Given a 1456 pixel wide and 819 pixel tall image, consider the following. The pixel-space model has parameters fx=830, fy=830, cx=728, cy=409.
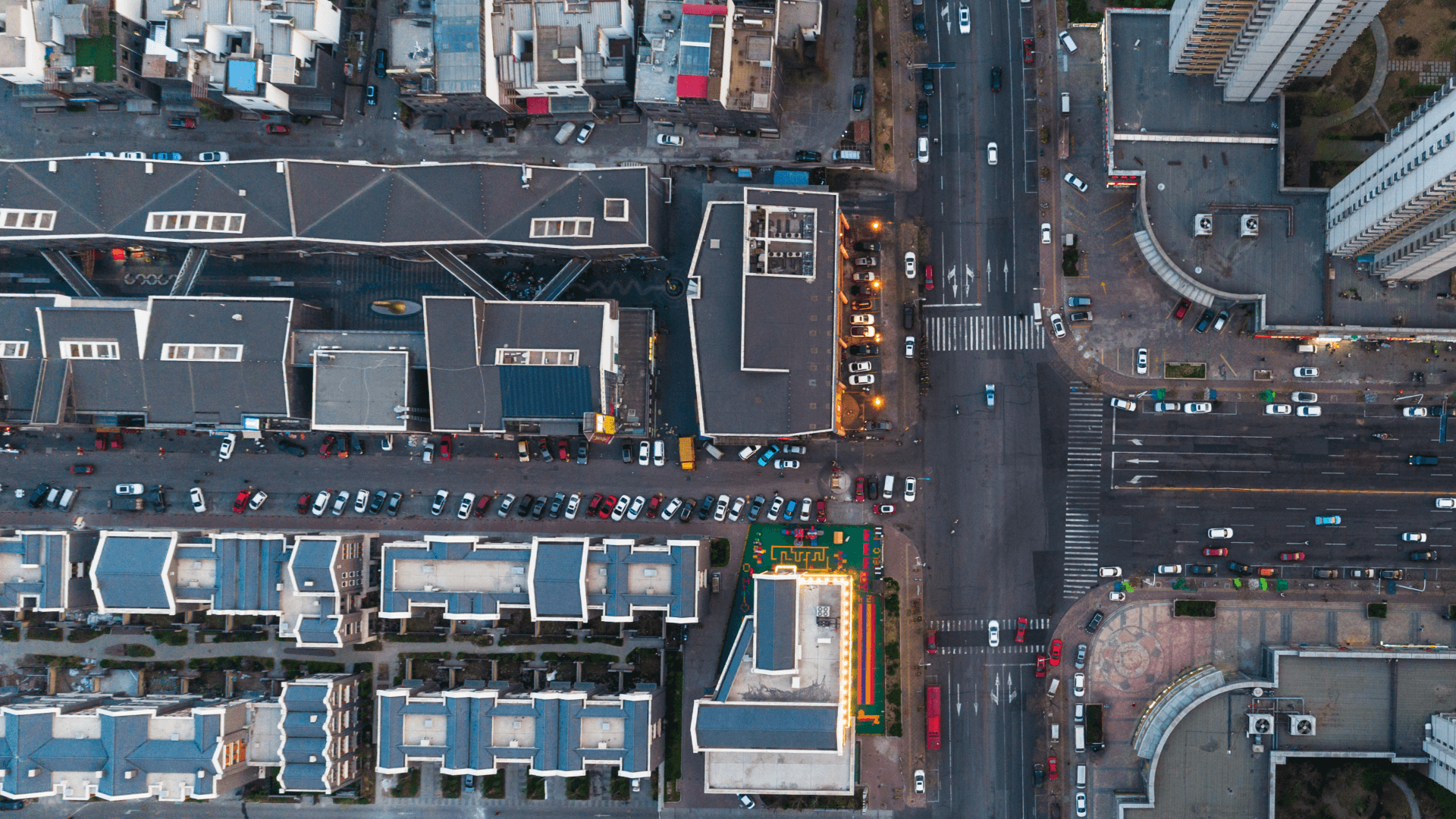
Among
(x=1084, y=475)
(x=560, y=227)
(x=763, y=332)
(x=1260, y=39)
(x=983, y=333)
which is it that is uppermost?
(x=1260, y=39)

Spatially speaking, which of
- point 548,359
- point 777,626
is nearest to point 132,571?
point 548,359

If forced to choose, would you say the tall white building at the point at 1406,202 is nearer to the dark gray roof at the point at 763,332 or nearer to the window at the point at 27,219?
the dark gray roof at the point at 763,332

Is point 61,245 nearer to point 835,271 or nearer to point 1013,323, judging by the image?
point 835,271

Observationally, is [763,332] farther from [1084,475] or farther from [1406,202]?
[1406,202]

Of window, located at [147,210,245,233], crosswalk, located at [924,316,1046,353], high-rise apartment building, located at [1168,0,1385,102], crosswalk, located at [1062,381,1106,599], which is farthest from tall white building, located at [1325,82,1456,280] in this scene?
window, located at [147,210,245,233]

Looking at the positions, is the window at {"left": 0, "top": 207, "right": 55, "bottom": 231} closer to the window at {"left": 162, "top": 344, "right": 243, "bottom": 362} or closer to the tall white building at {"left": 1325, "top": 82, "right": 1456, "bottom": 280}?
the window at {"left": 162, "top": 344, "right": 243, "bottom": 362}

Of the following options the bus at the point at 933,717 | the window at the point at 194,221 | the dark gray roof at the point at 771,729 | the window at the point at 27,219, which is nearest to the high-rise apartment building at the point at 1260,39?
the bus at the point at 933,717
